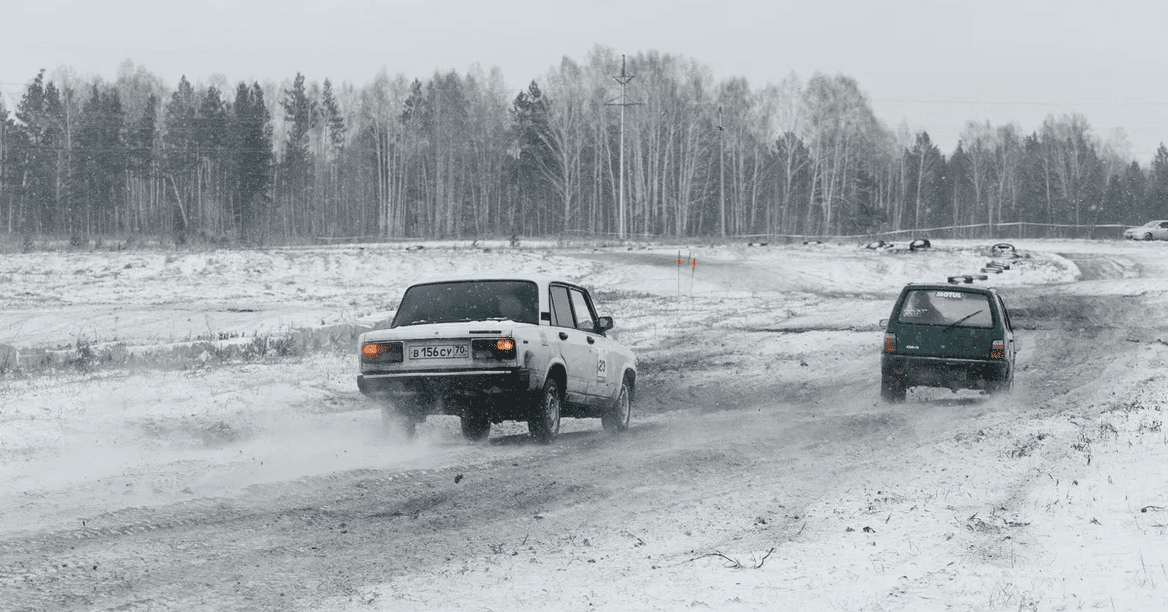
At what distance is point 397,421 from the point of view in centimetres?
1113

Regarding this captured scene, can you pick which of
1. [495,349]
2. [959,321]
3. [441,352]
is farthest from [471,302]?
[959,321]

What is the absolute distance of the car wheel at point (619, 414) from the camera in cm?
1303

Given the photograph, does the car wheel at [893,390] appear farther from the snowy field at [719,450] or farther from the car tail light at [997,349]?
the car tail light at [997,349]

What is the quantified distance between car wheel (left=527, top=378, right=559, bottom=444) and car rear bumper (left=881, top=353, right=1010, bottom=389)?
19.9ft

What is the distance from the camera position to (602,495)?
8.30 meters

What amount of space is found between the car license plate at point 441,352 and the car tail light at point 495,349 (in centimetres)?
11

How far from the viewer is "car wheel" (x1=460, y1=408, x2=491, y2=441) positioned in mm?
10734

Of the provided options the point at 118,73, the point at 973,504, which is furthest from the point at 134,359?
the point at 118,73

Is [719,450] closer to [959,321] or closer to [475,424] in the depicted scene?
[475,424]

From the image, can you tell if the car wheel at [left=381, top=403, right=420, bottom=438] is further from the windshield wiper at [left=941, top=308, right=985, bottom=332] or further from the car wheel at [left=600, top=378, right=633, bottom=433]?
the windshield wiper at [left=941, top=308, right=985, bottom=332]

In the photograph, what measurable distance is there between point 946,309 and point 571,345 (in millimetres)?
6283

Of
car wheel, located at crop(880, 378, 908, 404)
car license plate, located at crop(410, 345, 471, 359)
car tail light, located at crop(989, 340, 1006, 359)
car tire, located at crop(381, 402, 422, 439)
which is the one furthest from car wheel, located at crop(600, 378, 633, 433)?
car tail light, located at crop(989, 340, 1006, 359)

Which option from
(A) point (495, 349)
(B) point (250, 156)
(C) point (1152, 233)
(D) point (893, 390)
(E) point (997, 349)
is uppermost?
(B) point (250, 156)

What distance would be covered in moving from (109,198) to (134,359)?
238 ft
